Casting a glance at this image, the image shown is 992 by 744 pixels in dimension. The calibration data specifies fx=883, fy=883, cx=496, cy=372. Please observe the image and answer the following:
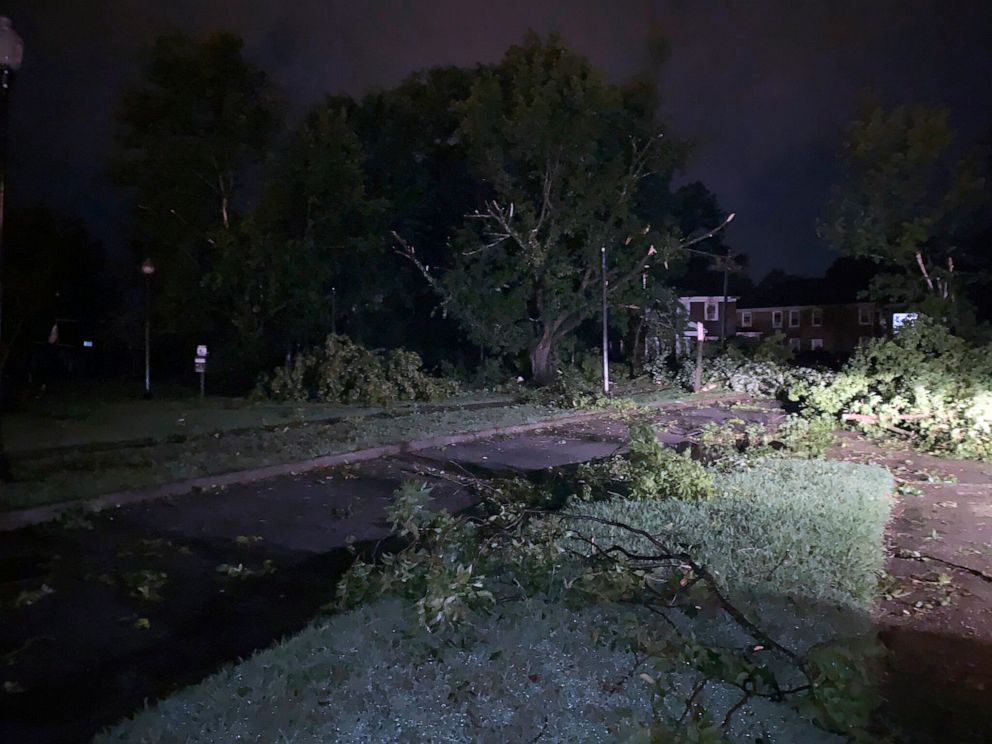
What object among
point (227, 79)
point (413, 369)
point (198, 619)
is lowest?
point (198, 619)

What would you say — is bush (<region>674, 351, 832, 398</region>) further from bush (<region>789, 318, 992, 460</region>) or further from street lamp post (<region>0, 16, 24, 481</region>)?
street lamp post (<region>0, 16, 24, 481</region>)

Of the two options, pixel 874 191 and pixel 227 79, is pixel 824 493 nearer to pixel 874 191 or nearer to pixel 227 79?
pixel 874 191

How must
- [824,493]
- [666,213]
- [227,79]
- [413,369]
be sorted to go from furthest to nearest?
[666,213] < [227,79] < [413,369] < [824,493]

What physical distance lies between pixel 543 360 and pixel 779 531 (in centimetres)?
2398

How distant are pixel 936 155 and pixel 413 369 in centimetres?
1570

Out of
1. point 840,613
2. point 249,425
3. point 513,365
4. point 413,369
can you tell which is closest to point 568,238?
point 513,365

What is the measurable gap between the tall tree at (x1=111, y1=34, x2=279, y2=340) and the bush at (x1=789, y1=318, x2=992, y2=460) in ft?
61.5

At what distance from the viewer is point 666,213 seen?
124 ft

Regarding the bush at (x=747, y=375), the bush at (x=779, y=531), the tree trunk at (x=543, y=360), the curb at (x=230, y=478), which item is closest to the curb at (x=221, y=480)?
the curb at (x=230, y=478)

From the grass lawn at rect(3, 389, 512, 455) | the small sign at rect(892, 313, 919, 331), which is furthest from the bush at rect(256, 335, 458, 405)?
the small sign at rect(892, 313, 919, 331)

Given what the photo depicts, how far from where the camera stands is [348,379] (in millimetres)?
22484

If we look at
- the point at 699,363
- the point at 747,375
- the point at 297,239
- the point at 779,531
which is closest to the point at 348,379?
the point at 297,239

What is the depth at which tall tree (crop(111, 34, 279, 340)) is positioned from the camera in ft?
88.9

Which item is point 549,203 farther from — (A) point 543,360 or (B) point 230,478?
(B) point 230,478
